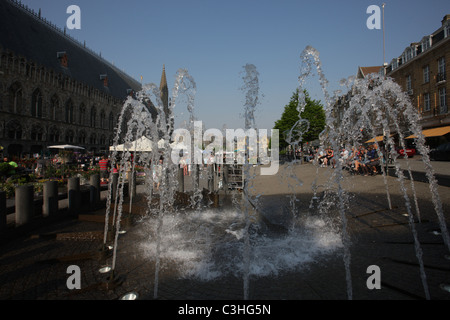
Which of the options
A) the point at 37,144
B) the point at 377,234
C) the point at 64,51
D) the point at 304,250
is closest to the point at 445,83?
the point at 377,234

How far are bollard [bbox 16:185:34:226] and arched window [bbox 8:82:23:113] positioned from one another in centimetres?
3643

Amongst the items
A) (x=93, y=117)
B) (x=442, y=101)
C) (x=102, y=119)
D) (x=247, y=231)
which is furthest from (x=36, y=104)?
(x=442, y=101)

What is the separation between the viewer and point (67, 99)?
42406 mm

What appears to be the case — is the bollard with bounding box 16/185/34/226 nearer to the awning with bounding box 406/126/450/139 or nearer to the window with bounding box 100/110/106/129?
the awning with bounding box 406/126/450/139

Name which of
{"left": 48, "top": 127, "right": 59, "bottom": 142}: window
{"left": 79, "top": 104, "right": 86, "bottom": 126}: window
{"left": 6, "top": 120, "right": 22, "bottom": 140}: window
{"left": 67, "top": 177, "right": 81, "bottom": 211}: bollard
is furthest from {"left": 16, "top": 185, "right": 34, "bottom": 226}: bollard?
{"left": 79, "top": 104, "right": 86, "bottom": 126}: window

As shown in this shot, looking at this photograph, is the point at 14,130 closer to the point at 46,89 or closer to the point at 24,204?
the point at 46,89

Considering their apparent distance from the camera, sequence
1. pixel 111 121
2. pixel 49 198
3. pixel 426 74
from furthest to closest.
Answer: pixel 111 121
pixel 426 74
pixel 49 198

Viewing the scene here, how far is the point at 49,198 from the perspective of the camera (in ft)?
20.9

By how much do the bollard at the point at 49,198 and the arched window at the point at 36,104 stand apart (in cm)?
3765

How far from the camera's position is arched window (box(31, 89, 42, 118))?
118ft

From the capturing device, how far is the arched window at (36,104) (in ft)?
118

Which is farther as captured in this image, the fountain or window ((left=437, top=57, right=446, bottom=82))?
window ((left=437, top=57, right=446, bottom=82))

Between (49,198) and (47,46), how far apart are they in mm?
46010

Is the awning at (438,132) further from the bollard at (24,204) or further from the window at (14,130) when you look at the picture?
the window at (14,130)
